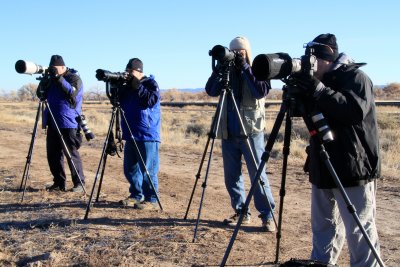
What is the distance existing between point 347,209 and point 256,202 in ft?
6.36

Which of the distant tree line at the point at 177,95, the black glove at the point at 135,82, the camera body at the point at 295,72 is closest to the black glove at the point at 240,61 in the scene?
the black glove at the point at 135,82

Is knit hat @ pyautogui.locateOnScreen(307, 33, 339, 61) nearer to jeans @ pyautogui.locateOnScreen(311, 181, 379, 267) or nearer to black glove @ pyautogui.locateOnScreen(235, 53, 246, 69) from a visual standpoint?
jeans @ pyautogui.locateOnScreen(311, 181, 379, 267)

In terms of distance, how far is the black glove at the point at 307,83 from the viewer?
3.50m

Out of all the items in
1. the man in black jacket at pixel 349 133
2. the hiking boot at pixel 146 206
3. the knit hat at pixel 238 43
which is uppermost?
the knit hat at pixel 238 43

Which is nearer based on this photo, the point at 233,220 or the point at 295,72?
the point at 295,72

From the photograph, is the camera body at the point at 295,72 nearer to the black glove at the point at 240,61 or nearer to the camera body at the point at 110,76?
the black glove at the point at 240,61

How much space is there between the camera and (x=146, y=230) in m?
5.43

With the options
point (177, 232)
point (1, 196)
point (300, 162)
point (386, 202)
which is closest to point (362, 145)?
point (177, 232)

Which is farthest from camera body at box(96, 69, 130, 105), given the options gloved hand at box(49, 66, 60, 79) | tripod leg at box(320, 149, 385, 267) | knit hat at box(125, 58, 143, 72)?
tripod leg at box(320, 149, 385, 267)

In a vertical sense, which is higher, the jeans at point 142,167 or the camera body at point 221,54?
the camera body at point 221,54

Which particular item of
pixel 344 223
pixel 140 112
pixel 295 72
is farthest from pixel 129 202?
pixel 295 72

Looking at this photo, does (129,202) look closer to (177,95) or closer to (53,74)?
(53,74)

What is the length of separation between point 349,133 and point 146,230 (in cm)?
268

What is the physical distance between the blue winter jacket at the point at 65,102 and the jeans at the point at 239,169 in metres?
2.76
